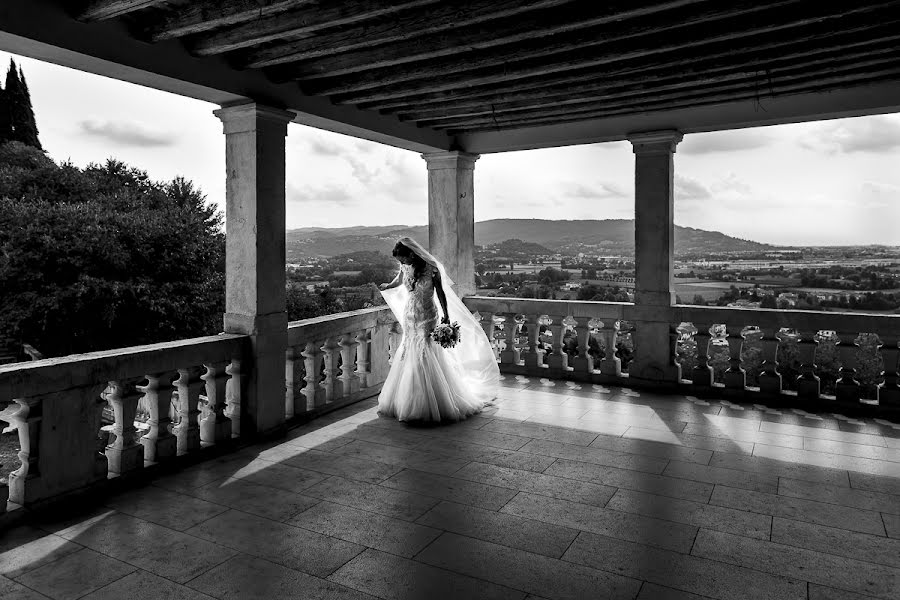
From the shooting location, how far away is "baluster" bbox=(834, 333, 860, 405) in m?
6.05

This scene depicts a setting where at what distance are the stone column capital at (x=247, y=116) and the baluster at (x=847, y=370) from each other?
6052 millimetres

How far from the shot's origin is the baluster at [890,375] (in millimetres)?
5867

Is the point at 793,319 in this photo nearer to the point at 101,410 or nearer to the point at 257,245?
the point at 257,245

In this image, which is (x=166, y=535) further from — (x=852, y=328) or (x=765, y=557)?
(x=852, y=328)

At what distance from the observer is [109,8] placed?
356cm

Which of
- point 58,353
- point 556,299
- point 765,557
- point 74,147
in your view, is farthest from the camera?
point 74,147

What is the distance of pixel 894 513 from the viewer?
3660mm

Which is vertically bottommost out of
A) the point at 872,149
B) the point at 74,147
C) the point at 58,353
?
the point at 58,353

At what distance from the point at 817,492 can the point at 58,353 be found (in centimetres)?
2010

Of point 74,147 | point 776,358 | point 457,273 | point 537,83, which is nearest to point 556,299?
point 457,273

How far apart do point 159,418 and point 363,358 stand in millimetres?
2744

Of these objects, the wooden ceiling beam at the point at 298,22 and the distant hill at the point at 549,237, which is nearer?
the wooden ceiling beam at the point at 298,22

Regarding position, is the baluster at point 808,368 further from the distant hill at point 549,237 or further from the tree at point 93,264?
the tree at point 93,264

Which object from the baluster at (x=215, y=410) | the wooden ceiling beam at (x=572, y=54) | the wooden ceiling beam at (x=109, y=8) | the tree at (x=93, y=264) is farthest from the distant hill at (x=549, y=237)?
the tree at (x=93, y=264)
